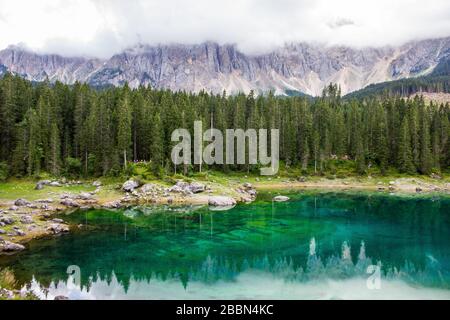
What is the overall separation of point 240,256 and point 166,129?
55.3 m

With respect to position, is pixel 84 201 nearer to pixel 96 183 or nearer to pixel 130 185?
pixel 130 185

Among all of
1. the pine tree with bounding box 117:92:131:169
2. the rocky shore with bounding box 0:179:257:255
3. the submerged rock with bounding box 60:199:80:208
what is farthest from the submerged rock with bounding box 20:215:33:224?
the pine tree with bounding box 117:92:131:169

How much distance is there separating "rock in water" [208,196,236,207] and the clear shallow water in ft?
17.0

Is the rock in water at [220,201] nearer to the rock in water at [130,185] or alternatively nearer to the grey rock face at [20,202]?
the rock in water at [130,185]

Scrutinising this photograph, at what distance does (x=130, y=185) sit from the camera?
2670 inches

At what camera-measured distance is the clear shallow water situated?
84.9ft

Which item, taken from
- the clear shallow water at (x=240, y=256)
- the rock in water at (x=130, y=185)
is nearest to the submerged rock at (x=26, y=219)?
the clear shallow water at (x=240, y=256)

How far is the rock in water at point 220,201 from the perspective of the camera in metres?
63.9

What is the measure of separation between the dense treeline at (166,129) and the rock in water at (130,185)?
5761mm

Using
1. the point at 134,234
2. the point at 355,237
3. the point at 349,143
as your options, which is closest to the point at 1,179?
the point at 134,234

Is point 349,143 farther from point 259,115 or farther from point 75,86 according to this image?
point 75,86

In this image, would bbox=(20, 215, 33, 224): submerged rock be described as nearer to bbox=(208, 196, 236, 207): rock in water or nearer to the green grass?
the green grass

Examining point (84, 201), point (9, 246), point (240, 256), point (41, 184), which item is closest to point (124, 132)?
point (41, 184)
